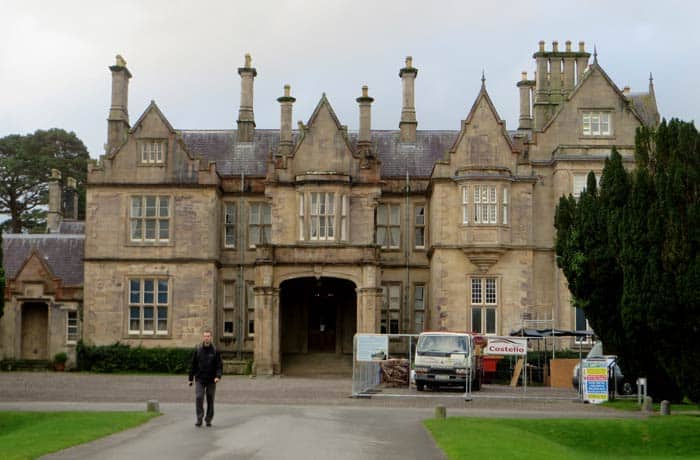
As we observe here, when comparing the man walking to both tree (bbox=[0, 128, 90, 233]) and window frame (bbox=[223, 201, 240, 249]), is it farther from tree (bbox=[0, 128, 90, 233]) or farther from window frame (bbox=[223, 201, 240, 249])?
tree (bbox=[0, 128, 90, 233])

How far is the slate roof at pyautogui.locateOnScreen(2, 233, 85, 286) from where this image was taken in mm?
51906

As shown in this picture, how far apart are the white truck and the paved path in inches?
30.3

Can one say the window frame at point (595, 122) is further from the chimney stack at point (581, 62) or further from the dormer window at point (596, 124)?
the chimney stack at point (581, 62)

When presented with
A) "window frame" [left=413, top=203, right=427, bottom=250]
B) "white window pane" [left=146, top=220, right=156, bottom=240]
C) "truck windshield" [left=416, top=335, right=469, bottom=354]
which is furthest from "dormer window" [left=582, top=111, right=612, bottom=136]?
"white window pane" [left=146, top=220, right=156, bottom=240]

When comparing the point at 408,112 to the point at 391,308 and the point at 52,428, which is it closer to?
the point at 391,308

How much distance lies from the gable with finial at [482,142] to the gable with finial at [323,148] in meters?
4.81

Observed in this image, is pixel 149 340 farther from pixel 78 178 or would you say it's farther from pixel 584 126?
pixel 78 178

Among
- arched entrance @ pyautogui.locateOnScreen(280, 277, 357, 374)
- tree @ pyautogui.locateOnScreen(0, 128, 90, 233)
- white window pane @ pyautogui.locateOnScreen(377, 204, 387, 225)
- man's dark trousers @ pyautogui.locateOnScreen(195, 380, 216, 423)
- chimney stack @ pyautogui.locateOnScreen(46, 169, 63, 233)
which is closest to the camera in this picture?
man's dark trousers @ pyautogui.locateOnScreen(195, 380, 216, 423)

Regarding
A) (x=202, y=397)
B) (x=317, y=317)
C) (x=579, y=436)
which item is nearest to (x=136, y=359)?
(x=317, y=317)

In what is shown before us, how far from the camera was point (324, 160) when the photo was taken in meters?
48.1

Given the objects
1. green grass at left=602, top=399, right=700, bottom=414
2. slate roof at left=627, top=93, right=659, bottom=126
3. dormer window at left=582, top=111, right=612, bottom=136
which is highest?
slate roof at left=627, top=93, right=659, bottom=126

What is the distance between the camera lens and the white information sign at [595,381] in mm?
31766

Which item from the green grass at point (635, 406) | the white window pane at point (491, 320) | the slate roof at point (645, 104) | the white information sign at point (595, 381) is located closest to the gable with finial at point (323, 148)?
the white window pane at point (491, 320)

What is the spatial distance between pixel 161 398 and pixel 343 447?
13686 millimetres
